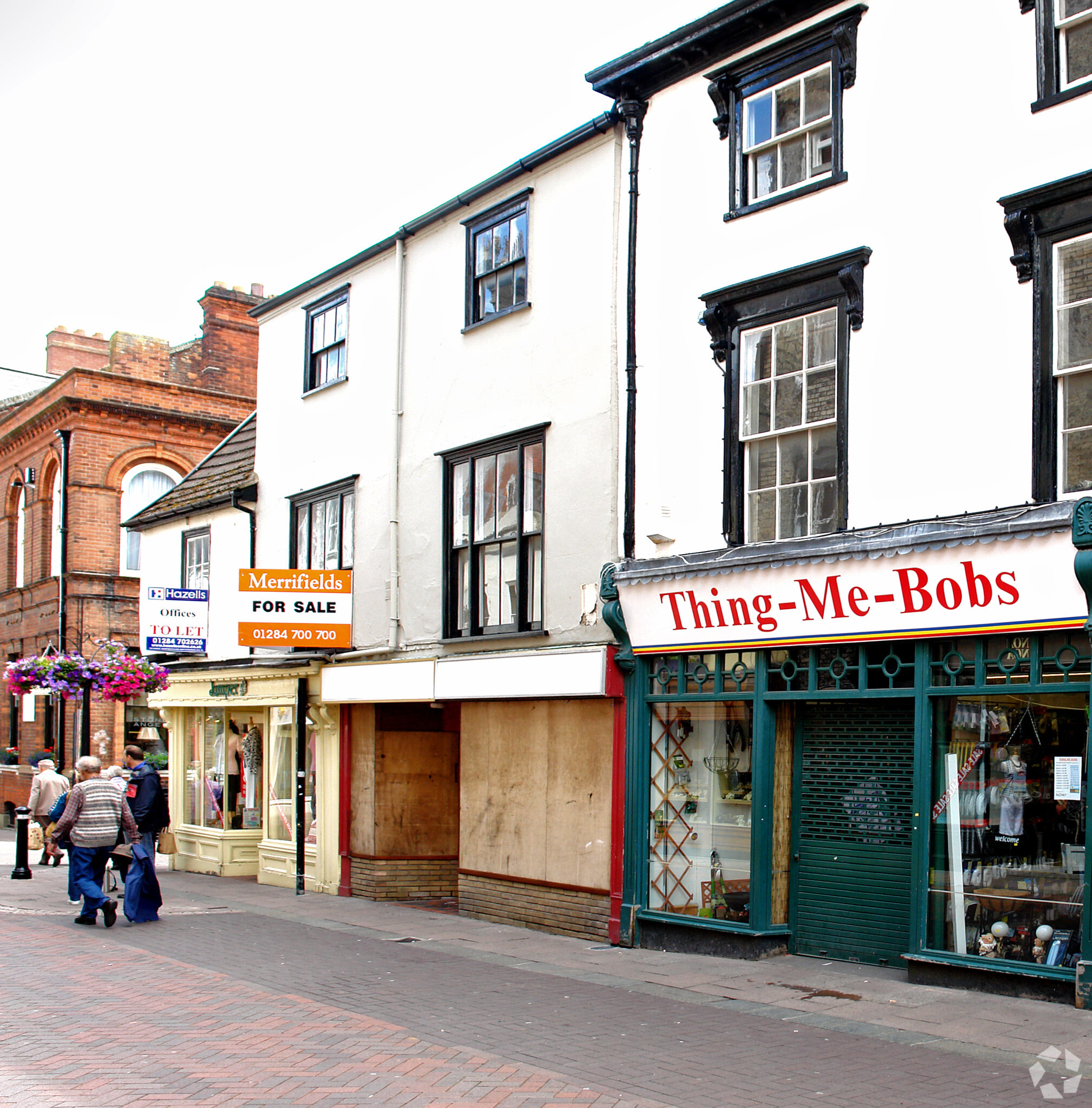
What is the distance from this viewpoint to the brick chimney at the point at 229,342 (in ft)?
111

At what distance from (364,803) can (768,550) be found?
7.85 meters

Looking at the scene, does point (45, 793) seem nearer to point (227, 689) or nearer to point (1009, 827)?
point (227, 689)

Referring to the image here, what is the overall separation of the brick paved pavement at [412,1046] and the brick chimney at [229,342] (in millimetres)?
24382

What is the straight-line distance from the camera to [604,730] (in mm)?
12961

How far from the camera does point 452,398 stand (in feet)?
51.6

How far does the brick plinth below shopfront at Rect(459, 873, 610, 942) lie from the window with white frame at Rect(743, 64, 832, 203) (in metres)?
7.01

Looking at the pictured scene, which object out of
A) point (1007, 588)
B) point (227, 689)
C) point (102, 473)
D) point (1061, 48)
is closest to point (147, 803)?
point (227, 689)

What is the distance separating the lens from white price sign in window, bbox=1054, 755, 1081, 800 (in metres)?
9.31

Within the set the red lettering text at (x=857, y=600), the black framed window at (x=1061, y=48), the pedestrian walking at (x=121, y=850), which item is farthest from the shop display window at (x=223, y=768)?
the black framed window at (x=1061, y=48)

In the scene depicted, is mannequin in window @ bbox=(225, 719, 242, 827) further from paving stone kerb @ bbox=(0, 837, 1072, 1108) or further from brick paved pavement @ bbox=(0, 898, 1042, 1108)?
brick paved pavement @ bbox=(0, 898, 1042, 1108)

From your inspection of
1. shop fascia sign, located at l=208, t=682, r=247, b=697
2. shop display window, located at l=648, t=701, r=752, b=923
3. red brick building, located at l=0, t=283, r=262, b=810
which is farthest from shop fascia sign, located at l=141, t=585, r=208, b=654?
red brick building, located at l=0, t=283, r=262, b=810

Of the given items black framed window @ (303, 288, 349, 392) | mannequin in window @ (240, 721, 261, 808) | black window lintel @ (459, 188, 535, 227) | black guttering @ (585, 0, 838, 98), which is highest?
black guttering @ (585, 0, 838, 98)

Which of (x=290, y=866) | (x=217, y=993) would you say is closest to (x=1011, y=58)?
(x=217, y=993)

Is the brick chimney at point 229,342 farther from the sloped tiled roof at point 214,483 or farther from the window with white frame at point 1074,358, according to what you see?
the window with white frame at point 1074,358
